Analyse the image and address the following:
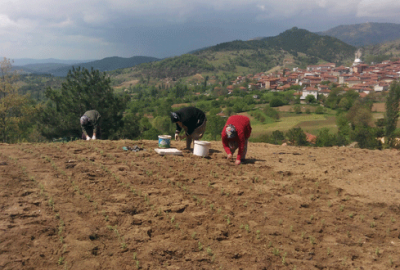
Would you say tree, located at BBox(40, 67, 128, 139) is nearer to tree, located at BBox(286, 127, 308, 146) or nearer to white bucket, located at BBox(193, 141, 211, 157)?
white bucket, located at BBox(193, 141, 211, 157)

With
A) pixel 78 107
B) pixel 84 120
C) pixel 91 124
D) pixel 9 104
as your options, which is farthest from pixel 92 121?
pixel 9 104

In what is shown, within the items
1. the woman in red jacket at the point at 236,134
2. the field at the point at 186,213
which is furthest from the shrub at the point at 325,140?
the woman in red jacket at the point at 236,134

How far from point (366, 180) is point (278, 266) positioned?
511 cm

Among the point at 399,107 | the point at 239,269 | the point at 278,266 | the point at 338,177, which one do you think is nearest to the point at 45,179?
the point at 239,269

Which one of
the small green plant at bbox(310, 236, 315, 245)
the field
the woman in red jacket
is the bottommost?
the small green plant at bbox(310, 236, 315, 245)

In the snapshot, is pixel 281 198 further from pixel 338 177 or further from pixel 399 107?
pixel 399 107

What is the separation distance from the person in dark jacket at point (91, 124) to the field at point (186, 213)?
1.79 metres

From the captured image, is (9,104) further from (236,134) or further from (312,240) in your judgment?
(312,240)

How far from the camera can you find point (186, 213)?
17.4ft

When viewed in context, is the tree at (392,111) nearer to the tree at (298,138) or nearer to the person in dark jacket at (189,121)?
the tree at (298,138)

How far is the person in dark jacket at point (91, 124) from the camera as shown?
33.0ft

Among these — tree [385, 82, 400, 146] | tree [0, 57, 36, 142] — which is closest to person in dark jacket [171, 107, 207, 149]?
tree [0, 57, 36, 142]

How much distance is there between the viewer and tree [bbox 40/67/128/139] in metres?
22.8

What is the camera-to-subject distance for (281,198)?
20.8 ft
